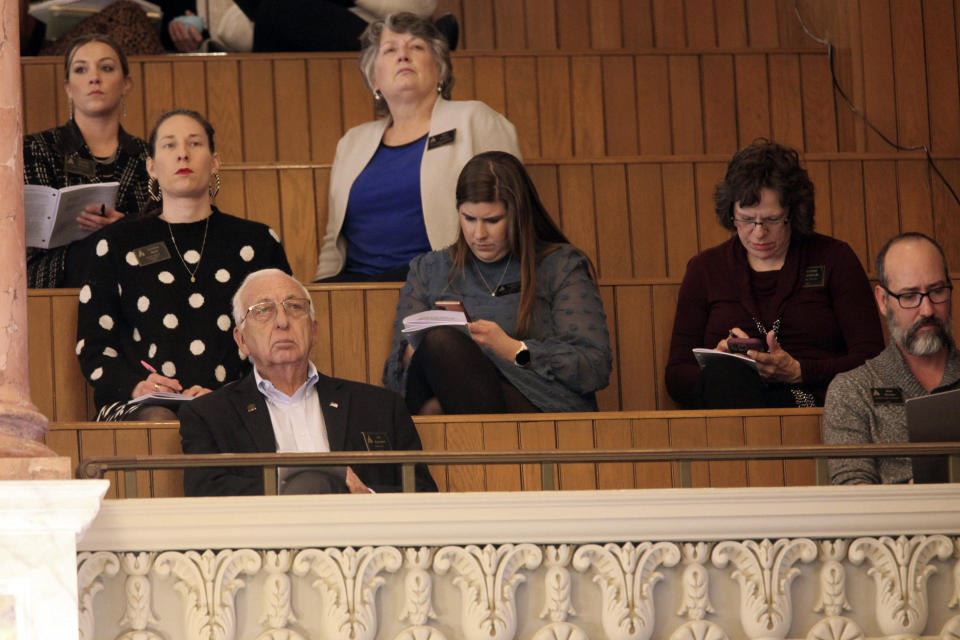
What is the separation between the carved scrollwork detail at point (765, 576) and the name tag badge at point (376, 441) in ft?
2.48

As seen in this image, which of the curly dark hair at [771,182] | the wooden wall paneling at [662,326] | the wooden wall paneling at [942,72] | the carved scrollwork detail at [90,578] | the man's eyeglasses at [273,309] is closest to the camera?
the carved scrollwork detail at [90,578]

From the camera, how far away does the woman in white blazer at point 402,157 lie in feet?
12.8

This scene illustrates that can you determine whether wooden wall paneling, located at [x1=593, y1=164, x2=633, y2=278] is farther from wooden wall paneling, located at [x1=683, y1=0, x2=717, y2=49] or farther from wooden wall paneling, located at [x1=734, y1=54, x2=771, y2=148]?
wooden wall paneling, located at [x1=683, y1=0, x2=717, y2=49]

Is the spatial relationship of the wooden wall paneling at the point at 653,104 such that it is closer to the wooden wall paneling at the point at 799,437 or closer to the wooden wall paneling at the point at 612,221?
the wooden wall paneling at the point at 612,221

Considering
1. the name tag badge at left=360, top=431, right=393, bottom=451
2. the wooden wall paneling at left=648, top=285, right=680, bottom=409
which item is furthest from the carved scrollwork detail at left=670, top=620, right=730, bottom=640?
the wooden wall paneling at left=648, top=285, right=680, bottom=409

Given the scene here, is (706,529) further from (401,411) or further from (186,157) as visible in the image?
(186,157)

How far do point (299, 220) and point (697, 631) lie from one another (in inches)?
82.8

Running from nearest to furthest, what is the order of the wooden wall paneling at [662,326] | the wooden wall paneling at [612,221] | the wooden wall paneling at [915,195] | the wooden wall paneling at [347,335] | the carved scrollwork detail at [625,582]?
1. the carved scrollwork detail at [625,582]
2. the wooden wall paneling at [347,335]
3. the wooden wall paneling at [662,326]
4. the wooden wall paneling at [612,221]
5. the wooden wall paneling at [915,195]

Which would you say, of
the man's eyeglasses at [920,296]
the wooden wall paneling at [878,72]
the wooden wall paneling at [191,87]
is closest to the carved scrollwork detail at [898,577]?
the man's eyeglasses at [920,296]

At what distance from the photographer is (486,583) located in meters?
2.32

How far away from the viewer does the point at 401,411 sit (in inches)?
119

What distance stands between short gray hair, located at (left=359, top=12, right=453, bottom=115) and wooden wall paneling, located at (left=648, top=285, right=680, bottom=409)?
28.5 inches

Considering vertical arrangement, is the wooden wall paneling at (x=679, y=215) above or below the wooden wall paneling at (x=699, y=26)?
below

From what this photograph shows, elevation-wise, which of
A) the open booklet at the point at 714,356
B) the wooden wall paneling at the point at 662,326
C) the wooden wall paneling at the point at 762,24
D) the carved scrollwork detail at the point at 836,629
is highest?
the wooden wall paneling at the point at 762,24
